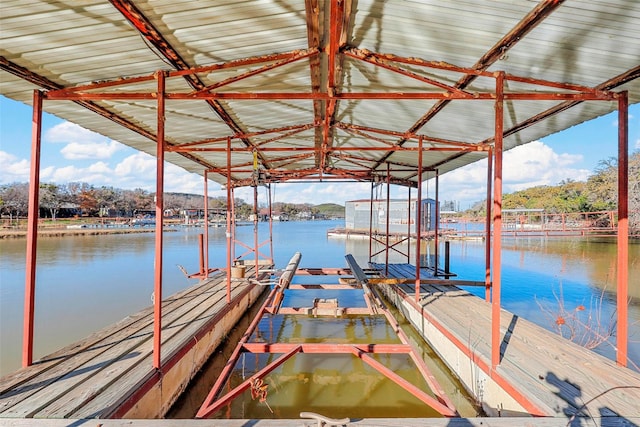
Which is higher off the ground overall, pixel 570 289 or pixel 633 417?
pixel 633 417

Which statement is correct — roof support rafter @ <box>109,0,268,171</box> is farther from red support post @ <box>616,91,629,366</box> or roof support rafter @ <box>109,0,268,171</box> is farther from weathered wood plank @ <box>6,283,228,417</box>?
red support post @ <box>616,91,629,366</box>

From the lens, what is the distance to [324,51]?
3.51 meters

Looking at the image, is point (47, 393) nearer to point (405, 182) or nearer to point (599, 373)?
point (599, 373)

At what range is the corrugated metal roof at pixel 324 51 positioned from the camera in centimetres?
260

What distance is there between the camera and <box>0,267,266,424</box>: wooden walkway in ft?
8.75

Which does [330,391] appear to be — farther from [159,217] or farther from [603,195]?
[603,195]

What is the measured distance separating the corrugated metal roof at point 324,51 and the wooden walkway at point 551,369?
3.18 metres

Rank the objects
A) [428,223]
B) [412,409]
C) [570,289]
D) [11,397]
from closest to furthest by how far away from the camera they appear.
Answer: [11,397]
[412,409]
[570,289]
[428,223]

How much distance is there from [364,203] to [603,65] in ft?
89.7

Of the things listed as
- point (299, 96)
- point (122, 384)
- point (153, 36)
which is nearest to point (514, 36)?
point (299, 96)

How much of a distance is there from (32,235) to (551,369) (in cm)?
590

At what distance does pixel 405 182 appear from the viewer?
37.2 feet

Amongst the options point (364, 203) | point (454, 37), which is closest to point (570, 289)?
point (454, 37)

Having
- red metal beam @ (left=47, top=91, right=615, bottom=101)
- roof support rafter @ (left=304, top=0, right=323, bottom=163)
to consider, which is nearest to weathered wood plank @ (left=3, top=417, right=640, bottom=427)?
red metal beam @ (left=47, top=91, right=615, bottom=101)
